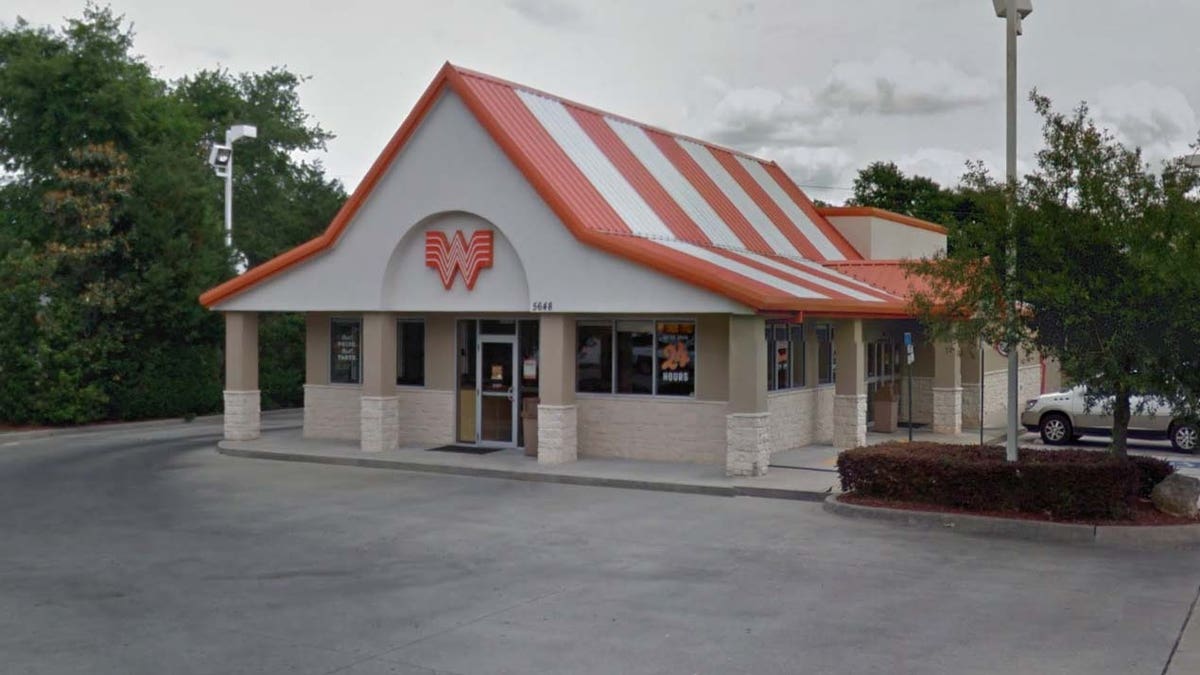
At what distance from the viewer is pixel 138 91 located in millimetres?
36500

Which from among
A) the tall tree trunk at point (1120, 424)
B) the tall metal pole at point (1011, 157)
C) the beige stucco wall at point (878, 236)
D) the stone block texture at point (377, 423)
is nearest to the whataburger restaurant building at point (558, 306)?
the stone block texture at point (377, 423)

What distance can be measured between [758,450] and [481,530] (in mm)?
5931

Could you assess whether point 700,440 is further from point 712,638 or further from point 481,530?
point 712,638

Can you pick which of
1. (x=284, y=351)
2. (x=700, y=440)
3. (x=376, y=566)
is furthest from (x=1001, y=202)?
(x=284, y=351)

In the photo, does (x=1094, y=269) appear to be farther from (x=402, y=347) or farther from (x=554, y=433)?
(x=402, y=347)

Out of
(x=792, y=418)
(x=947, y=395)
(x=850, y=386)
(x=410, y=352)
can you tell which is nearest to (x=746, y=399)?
(x=850, y=386)

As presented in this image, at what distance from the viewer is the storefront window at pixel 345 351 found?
26.2 meters

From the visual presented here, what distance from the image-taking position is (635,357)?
22453mm

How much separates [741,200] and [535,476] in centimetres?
1096

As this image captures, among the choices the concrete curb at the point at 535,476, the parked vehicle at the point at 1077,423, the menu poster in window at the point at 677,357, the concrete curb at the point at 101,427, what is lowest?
the concrete curb at the point at 535,476

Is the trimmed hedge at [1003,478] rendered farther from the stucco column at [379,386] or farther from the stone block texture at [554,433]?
the stucco column at [379,386]

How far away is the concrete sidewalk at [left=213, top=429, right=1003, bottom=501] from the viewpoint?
61.0 ft

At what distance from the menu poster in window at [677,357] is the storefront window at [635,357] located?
212 mm

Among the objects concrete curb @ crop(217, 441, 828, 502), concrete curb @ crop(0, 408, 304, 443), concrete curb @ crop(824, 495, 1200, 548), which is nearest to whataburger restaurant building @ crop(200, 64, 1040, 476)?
concrete curb @ crop(217, 441, 828, 502)
